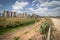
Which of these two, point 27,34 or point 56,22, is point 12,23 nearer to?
point 27,34

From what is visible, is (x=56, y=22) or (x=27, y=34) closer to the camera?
(x=27, y=34)

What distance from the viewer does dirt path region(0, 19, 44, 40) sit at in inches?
97.7

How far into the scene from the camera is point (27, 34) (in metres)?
2.54

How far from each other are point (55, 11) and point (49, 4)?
0.19m

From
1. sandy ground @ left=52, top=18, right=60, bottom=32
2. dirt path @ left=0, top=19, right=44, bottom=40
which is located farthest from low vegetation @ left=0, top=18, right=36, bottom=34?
sandy ground @ left=52, top=18, right=60, bottom=32

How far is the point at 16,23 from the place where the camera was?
2604 millimetres

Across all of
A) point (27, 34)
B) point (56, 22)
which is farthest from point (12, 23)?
point (56, 22)

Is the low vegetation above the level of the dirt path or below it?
above

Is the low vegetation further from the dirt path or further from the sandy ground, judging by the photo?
the sandy ground

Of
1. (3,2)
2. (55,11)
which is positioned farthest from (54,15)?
(3,2)

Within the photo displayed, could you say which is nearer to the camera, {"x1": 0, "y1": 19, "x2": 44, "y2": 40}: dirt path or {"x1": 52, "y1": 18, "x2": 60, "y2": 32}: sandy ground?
{"x1": 0, "y1": 19, "x2": 44, "y2": 40}: dirt path

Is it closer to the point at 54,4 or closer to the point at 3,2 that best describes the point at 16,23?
the point at 3,2

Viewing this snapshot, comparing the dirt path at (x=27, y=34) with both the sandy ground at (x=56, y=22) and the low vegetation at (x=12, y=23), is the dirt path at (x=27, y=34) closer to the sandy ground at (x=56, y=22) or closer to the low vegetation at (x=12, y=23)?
→ the low vegetation at (x=12, y=23)

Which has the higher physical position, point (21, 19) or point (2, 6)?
point (2, 6)
